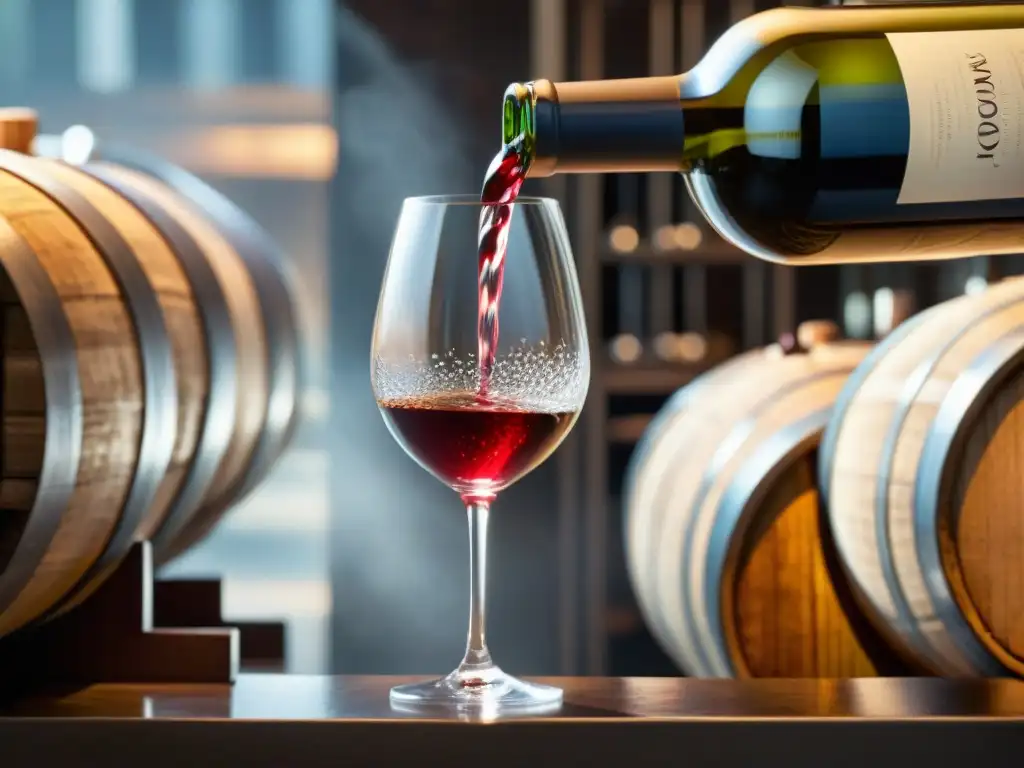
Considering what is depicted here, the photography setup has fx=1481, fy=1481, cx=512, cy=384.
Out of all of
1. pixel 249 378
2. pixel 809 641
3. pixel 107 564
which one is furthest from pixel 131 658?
pixel 809 641

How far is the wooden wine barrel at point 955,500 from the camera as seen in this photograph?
109 centimetres

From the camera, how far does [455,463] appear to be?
3.09 feet

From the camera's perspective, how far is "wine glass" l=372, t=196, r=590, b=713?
925 mm

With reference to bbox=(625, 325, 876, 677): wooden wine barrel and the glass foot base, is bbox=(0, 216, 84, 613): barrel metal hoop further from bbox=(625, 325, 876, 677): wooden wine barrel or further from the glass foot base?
bbox=(625, 325, 876, 677): wooden wine barrel

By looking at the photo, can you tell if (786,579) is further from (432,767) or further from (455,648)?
(455,648)

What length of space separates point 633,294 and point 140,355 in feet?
11.5

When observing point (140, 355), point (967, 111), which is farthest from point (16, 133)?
point (967, 111)

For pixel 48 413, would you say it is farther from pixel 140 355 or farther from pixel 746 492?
pixel 746 492

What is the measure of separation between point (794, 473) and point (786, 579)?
4.0 inches

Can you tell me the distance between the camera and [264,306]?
5.38 ft

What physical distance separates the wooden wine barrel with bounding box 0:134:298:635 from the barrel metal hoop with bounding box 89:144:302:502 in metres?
0.19

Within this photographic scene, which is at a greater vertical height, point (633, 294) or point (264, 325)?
point (633, 294)

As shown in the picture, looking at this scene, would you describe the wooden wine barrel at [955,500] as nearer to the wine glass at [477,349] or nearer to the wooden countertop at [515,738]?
the wooden countertop at [515,738]

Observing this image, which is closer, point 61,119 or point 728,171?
point 728,171
